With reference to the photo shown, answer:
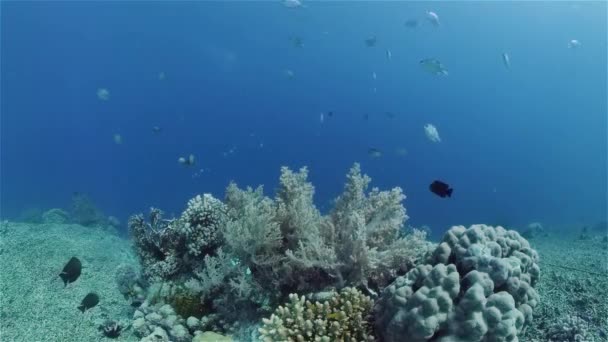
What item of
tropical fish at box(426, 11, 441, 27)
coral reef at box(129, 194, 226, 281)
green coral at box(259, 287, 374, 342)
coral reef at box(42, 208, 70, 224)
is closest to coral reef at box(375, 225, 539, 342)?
green coral at box(259, 287, 374, 342)

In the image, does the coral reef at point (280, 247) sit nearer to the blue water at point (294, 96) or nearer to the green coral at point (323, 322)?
the green coral at point (323, 322)

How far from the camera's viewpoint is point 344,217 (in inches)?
217

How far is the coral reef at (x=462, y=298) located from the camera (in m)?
3.77

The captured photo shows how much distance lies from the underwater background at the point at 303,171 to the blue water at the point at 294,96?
61 cm

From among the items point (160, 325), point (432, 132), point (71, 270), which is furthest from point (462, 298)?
point (432, 132)

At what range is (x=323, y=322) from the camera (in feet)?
13.7

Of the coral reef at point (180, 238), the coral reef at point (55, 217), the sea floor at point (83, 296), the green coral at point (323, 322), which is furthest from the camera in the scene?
the coral reef at point (55, 217)

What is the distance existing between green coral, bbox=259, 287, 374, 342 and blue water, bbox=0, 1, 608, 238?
180ft

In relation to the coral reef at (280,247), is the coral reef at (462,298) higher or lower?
higher

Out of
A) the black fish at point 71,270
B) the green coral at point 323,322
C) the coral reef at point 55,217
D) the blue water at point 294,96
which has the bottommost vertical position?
the blue water at point 294,96

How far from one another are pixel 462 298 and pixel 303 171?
9.90 ft

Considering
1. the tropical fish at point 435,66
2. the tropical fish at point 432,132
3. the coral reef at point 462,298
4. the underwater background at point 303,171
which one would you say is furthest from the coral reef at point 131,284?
the tropical fish at point 435,66

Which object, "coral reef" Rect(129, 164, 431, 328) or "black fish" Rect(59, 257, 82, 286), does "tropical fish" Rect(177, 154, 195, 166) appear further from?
"black fish" Rect(59, 257, 82, 286)

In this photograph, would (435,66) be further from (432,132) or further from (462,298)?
(462,298)
